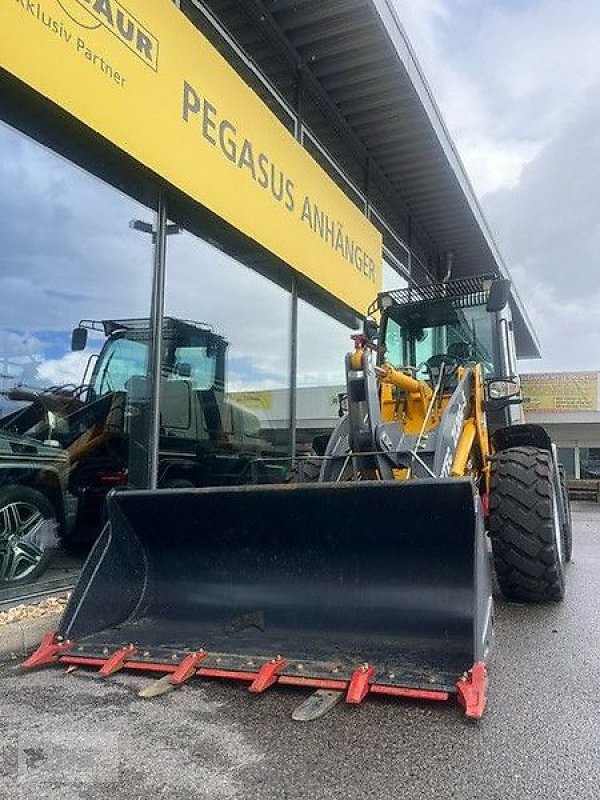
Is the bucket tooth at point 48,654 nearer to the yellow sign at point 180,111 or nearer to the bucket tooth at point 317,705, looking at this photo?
the bucket tooth at point 317,705

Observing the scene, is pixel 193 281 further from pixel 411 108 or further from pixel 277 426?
pixel 411 108

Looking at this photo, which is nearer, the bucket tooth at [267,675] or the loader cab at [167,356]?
the bucket tooth at [267,675]

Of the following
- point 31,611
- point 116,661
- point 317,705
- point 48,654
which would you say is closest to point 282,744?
point 317,705

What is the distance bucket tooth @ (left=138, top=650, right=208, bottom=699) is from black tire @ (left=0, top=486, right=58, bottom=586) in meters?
Answer: 1.78

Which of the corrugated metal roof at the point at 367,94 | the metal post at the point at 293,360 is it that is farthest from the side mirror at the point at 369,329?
the corrugated metal roof at the point at 367,94

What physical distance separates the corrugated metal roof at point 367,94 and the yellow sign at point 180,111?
1.09 meters

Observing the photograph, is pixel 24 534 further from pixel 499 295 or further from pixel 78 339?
pixel 499 295

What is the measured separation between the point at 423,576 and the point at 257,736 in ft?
3.91

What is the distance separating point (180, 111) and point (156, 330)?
174cm

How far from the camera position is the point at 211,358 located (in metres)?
6.29

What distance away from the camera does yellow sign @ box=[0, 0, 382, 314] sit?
4.13 m

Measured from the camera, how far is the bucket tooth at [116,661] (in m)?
3.20

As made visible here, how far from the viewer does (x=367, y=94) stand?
818 cm

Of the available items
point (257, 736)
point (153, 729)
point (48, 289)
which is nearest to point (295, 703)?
point (257, 736)
